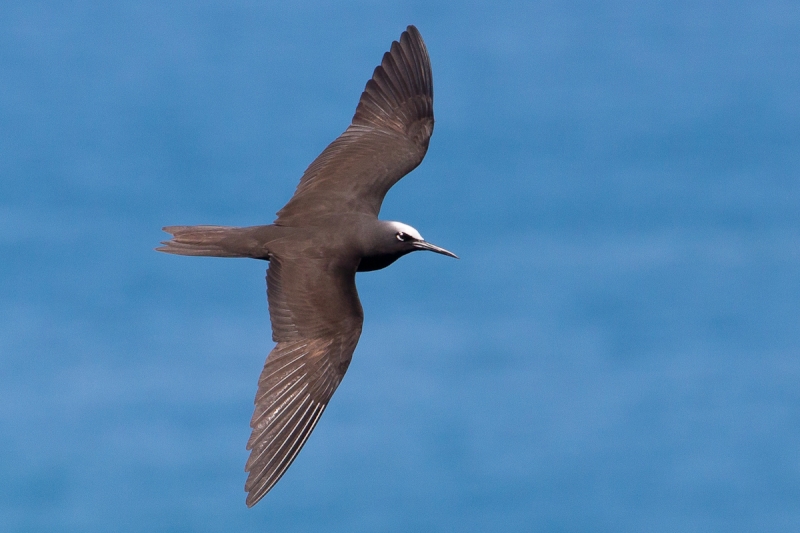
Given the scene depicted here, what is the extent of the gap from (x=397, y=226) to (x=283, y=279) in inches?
69.8

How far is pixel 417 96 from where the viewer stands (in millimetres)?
19094

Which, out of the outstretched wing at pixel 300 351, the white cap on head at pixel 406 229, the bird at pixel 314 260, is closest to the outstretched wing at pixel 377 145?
the bird at pixel 314 260

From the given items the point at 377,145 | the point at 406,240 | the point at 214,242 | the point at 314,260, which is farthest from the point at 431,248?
the point at 214,242

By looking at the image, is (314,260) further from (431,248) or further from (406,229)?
(431,248)

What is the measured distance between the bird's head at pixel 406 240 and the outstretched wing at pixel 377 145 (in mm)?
777

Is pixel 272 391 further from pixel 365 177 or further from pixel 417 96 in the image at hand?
pixel 417 96

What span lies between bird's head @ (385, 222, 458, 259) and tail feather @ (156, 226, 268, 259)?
5.74 ft

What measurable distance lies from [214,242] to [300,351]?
6.75ft

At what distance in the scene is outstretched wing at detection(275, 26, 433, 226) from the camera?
56.6 ft

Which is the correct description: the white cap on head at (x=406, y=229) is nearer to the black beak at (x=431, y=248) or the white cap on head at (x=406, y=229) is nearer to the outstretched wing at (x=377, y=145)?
the black beak at (x=431, y=248)

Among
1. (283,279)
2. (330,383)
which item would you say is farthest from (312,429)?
(283,279)

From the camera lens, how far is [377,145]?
723 inches

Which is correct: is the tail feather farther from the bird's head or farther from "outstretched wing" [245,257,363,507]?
the bird's head

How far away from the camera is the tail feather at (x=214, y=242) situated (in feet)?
54.1
